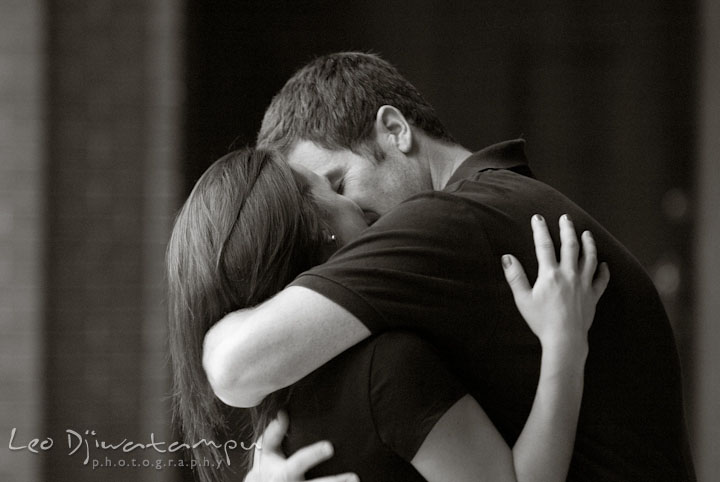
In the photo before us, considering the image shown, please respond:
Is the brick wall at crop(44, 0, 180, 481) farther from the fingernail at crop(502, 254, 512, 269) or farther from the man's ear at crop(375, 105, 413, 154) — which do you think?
the fingernail at crop(502, 254, 512, 269)

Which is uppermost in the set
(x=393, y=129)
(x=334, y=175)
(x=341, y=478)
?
(x=393, y=129)

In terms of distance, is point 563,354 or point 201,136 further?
point 201,136

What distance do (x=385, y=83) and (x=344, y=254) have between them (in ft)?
2.92

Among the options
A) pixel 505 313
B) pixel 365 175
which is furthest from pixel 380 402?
pixel 365 175

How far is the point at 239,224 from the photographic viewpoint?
6.46 feet

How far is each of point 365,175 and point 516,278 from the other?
71 centimetres

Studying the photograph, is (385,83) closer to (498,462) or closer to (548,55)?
(498,462)

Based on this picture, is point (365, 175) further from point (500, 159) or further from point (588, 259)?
point (588, 259)

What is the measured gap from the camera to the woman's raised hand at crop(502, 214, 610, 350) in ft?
5.99

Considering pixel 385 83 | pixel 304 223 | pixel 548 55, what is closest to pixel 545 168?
pixel 548 55

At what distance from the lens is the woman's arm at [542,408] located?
174 cm

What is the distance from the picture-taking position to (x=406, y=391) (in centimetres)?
172

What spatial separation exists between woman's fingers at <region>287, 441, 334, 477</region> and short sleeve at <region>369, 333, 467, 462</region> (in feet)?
0.46

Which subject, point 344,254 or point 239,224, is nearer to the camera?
point 344,254
